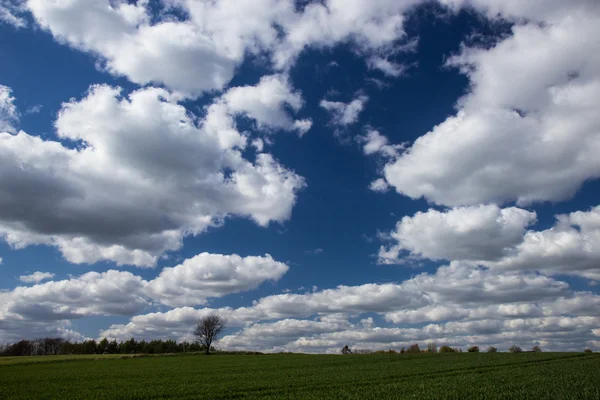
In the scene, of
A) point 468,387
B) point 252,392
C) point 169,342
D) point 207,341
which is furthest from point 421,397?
point 169,342

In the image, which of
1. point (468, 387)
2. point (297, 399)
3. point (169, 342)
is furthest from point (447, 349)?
point (169, 342)

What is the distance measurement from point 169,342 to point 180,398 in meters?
180

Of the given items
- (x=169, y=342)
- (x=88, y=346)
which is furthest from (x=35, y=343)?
(x=169, y=342)

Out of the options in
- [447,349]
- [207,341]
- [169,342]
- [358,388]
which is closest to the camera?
[358,388]

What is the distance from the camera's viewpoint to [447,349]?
120m

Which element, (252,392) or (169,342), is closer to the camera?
(252,392)

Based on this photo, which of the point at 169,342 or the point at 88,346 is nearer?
the point at 88,346

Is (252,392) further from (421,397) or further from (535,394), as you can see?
(535,394)

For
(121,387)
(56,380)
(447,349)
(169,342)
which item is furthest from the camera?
(169,342)

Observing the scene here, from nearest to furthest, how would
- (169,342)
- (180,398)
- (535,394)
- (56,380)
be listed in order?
1. (535,394)
2. (180,398)
3. (56,380)
4. (169,342)

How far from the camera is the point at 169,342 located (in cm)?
19225

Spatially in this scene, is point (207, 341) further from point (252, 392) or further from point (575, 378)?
point (575, 378)

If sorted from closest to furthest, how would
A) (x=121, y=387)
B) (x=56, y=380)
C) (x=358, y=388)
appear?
(x=358, y=388), (x=121, y=387), (x=56, y=380)

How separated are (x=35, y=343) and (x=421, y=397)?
22566 centimetres
